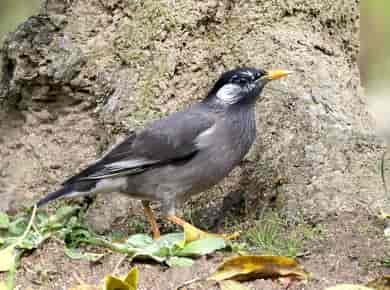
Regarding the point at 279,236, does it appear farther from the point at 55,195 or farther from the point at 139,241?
the point at 55,195

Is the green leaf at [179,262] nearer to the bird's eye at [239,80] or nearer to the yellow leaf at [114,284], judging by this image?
the yellow leaf at [114,284]

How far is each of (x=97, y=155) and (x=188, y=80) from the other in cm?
95

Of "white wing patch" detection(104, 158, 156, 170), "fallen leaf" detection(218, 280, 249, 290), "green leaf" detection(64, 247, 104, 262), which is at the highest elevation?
"white wing patch" detection(104, 158, 156, 170)

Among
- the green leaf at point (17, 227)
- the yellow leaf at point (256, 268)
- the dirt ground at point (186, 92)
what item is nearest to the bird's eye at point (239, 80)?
the dirt ground at point (186, 92)

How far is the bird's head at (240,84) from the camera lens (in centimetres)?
766

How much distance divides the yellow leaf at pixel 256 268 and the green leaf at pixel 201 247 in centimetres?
40

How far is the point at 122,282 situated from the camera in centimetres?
552

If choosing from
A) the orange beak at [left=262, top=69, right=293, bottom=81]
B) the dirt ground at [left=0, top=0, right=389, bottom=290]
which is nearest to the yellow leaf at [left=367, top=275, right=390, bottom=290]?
the dirt ground at [left=0, top=0, right=389, bottom=290]

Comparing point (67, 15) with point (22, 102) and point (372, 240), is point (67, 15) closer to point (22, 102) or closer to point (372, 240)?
point (22, 102)

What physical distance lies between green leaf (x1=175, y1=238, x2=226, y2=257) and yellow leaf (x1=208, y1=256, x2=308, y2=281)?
40 cm

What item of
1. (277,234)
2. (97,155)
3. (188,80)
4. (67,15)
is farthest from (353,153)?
(67,15)

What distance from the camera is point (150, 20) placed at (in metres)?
8.30

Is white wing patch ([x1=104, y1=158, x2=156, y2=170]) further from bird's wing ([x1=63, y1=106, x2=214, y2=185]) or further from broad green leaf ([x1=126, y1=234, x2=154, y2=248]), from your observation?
broad green leaf ([x1=126, y1=234, x2=154, y2=248])

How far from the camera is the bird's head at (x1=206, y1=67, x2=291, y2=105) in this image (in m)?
7.66
